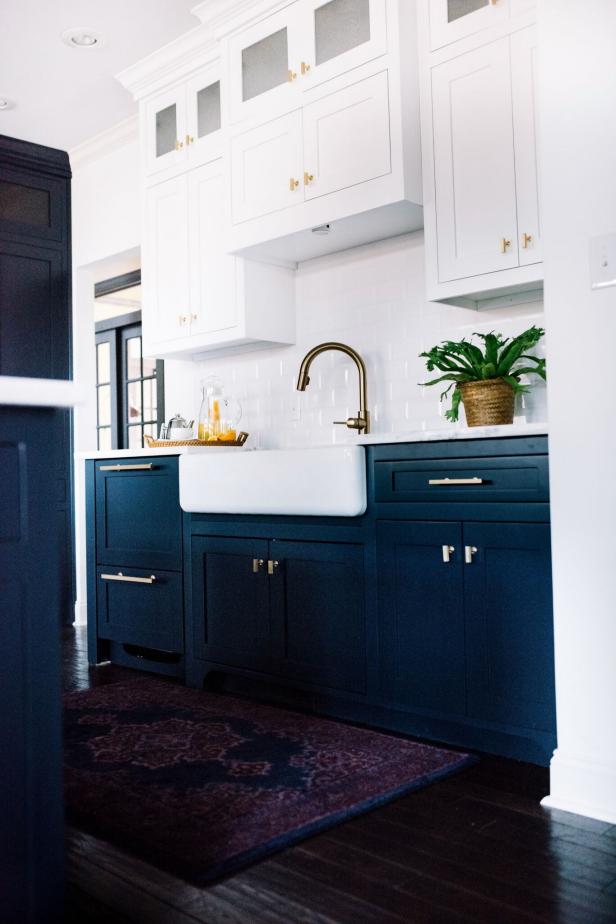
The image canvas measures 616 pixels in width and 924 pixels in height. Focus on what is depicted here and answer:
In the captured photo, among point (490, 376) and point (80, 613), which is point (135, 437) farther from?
point (490, 376)

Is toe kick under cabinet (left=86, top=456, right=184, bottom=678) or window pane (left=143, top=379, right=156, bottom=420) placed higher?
window pane (left=143, top=379, right=156, bottom=420)

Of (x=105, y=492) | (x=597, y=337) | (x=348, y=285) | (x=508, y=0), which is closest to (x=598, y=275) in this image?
(x=597, y=337)

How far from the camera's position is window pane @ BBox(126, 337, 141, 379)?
610 cm

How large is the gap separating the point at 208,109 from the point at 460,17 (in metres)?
1.33

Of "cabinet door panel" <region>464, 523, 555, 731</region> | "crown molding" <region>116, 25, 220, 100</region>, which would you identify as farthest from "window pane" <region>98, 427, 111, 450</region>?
"cabinet door panel" <region>464, 523, 555, 731</region>

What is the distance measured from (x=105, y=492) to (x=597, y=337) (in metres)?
2.42

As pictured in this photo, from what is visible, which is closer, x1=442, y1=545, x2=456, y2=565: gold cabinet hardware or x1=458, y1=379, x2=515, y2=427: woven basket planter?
x1=442, y1=545, x2=456, y2=565: gold cabinet hardware

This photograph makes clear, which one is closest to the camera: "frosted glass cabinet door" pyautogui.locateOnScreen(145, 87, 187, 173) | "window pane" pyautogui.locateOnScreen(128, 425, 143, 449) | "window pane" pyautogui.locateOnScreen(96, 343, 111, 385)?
"frosted glass cabinet door" pyautogui.locateOnScreen(145, 87, 187, 173)

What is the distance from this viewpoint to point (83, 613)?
5.05 metres

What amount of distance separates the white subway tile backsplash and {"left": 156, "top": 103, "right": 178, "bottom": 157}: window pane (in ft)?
2.85

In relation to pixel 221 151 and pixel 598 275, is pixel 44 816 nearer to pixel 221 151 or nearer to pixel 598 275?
pixel 598 275

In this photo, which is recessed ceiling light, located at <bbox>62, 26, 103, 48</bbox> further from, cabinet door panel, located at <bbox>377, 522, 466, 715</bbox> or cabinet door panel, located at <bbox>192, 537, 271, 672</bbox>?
cabinet door panel, located at <bbox>377, 522, 466, 715</bbox>

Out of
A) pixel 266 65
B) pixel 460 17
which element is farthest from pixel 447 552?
pixel 266 65

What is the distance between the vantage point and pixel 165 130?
405cm
